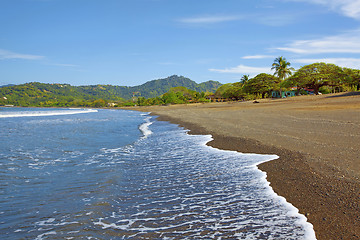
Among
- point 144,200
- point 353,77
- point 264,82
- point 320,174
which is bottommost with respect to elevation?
point 144,200

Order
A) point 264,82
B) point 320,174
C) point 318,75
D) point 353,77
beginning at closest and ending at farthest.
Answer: point 320,174, point 353,77, point 318,75, point 264,82

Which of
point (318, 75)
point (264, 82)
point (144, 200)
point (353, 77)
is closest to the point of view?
point (144, 200)

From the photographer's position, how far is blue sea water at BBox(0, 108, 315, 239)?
361cm

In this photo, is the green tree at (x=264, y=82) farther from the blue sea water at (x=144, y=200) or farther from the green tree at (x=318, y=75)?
the blue sea water at (x=144, y=200)

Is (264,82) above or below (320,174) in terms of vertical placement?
above

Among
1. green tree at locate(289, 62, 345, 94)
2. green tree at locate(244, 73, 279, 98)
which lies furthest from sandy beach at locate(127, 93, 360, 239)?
green tree at locate(244, 73, 279, 98)

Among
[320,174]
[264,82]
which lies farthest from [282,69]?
[320,174]

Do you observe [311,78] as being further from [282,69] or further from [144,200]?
[144,200]

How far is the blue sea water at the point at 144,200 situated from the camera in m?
3.61

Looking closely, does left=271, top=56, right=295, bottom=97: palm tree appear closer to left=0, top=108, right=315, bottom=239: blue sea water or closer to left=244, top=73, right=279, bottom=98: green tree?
left=244, top=73, right=279, bottom=98: green tree

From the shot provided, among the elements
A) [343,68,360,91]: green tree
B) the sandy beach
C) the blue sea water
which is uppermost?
[343,68,360,91]: green tree

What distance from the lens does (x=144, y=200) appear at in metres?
4.88

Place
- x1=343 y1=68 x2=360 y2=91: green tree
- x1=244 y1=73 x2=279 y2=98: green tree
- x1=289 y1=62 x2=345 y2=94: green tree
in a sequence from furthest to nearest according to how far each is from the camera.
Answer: x1=244 y1=73 x2=279 y2=98: green tree
x1=289 y1=62 x2=345 y2=94: green tree
x1=343 y1=68 x2=360 y2=91: green tree

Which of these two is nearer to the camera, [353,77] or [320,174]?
[320,174]
